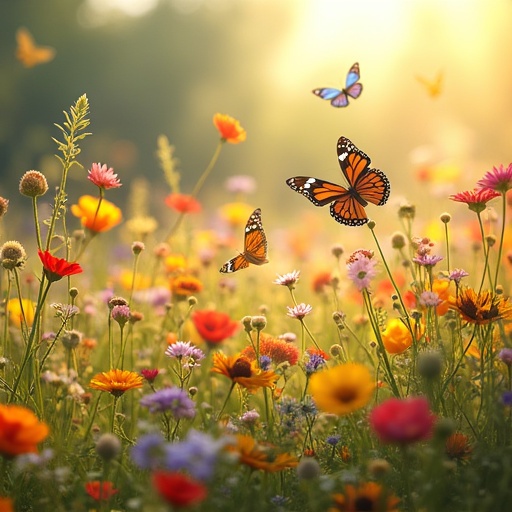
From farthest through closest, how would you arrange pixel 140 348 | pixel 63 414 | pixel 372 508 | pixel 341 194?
pixel 140 348
pixel 341 194
pixel 63 414
pixel 372 508

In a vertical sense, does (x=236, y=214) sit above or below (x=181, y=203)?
above

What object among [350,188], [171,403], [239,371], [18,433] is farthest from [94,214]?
A: [18,433]

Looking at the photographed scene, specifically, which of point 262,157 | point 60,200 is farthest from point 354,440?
point 262,157

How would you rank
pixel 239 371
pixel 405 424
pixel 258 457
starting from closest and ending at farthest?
pixel 405 424 → pixel 258 457 → pixel 239 371

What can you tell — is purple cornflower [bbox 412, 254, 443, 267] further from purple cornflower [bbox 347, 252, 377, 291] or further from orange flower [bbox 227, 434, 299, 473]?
orange flower [bbox 227, 434, 299, 473]

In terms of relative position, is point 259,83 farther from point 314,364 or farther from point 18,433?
point 18,433

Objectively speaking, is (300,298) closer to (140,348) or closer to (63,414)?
(140,348)

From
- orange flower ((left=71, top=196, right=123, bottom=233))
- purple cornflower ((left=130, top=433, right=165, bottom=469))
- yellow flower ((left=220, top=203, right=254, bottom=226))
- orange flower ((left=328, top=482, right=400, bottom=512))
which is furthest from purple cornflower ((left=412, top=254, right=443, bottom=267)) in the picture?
yellow flower ((left=220, top=203, right=254, bottom=226))
